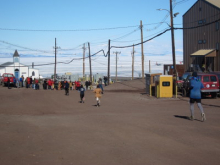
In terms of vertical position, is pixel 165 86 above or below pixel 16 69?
below

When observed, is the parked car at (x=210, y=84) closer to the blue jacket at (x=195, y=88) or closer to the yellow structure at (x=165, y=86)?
the yellow structure at (x=165, y=86)

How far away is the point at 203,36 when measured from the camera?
44375 mm

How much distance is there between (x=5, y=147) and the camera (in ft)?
24.8

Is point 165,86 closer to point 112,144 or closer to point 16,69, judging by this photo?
point 112,144

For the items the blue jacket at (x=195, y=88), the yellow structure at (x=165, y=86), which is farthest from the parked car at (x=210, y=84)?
the blue jacket at (x=195, y=88)

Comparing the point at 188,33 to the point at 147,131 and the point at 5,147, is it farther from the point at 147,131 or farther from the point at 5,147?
the point at 5,147

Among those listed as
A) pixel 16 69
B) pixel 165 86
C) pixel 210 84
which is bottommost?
pixel 165 86

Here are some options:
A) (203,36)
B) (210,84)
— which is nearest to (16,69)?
(203,36)

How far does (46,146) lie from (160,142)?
9.53 ft

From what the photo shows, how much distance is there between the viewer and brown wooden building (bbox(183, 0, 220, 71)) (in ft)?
133

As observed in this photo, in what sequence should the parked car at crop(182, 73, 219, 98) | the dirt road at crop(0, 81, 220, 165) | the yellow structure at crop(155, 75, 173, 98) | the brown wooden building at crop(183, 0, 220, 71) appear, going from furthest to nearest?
the brown wooden building at crop(183, 0, 220, 71)
the yellow structure at crop(155, 75, 173, 98)
the parked car at crop(182, 73, 219, 98)
the dirt road at crop(0, 81, 220, 165)

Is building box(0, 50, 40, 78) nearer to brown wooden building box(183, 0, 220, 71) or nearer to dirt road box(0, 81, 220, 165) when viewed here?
brown wooden building box(183, 0, 220, 71)

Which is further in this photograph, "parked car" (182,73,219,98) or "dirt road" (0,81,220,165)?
"parked car" (182,73,219,98)

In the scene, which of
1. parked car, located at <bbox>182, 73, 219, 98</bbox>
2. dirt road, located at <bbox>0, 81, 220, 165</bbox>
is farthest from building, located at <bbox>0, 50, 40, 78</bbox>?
dirt road, located at <bbox>0, 81, 220, 165</bbox>
